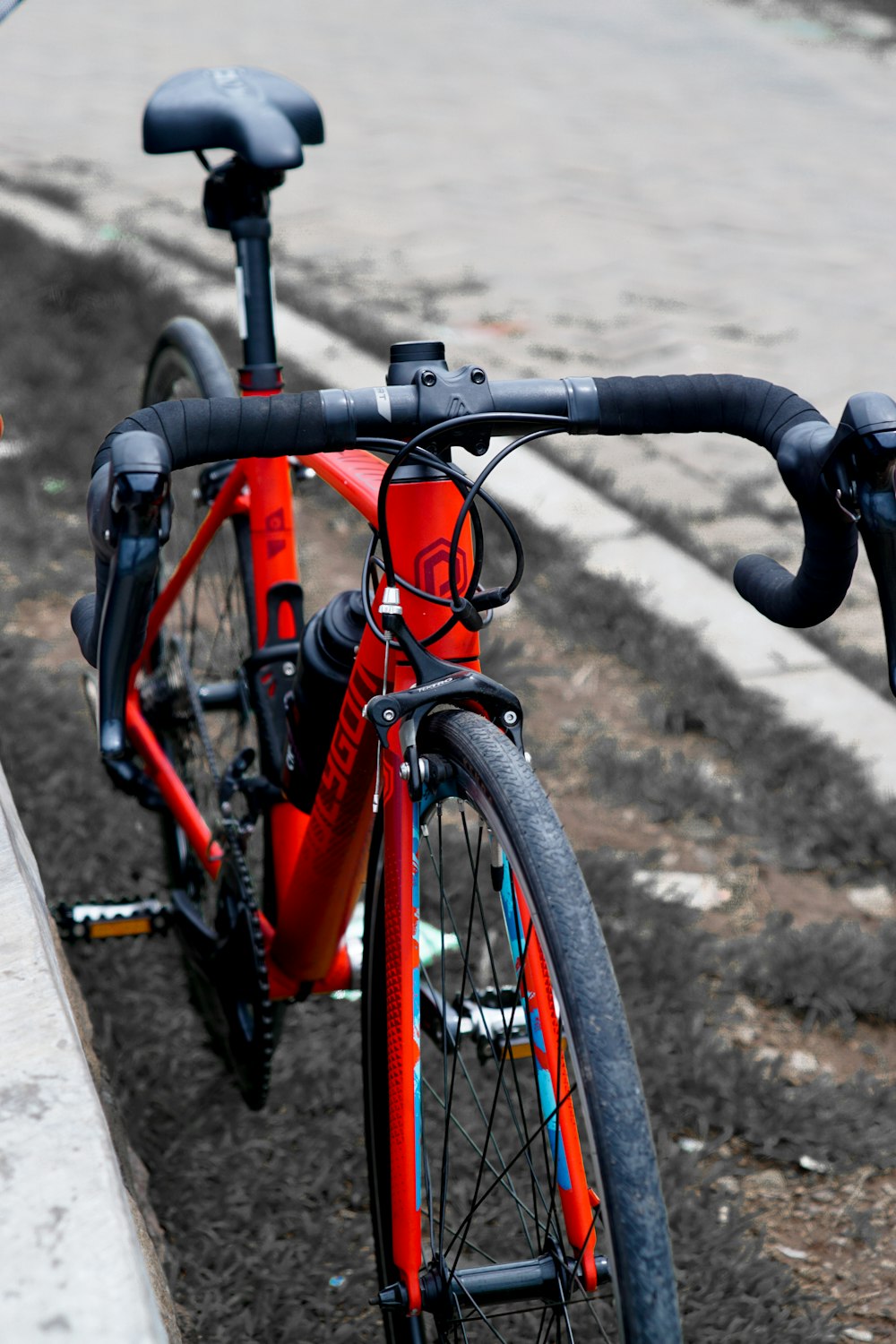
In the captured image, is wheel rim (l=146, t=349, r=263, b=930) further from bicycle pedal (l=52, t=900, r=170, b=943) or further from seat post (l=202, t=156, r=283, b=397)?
seat post (l=202, t=156, r=283, b=397)

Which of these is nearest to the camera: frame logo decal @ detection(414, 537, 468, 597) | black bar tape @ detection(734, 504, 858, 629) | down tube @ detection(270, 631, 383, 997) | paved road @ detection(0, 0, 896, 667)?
black bar tape @ detection(734, 504, 858, 629)

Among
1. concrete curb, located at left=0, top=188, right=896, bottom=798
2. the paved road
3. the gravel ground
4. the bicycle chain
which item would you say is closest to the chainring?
the bicycle chain

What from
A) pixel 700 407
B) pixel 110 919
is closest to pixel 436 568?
pixel 700 407

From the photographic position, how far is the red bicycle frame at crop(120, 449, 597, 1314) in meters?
1.44

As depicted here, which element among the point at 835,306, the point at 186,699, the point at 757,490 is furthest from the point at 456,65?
the point at 186,699

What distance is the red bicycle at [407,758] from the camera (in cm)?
124

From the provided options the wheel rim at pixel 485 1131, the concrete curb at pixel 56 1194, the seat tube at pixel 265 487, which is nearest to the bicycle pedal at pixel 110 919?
the seat tube at pixel 265 487

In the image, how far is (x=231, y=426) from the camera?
131 cm

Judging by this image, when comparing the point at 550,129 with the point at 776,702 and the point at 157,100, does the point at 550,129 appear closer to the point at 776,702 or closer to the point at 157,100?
the point at 776,702

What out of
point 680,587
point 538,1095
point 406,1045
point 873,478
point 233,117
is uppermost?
point 233,117

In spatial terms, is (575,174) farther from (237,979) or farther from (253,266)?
(237,979)

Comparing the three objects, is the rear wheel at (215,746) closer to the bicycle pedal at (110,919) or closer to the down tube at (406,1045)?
the bicycle pedal at (110,919)

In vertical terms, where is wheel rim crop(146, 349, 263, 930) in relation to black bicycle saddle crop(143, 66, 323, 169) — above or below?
below

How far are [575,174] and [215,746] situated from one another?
630 centimetres
